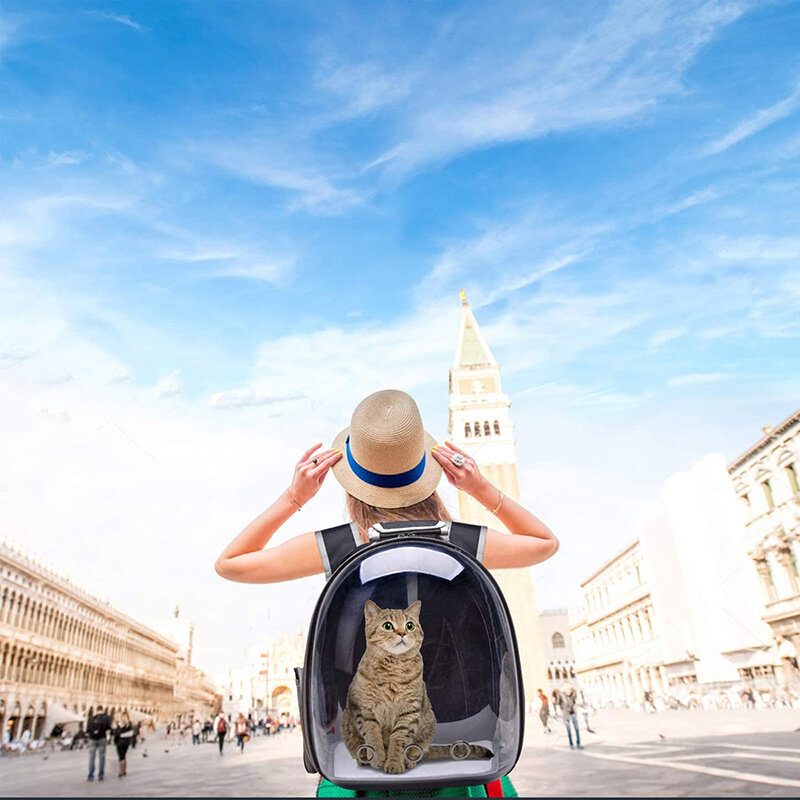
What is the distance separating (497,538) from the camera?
5.28 ft

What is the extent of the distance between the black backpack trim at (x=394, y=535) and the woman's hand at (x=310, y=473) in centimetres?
18

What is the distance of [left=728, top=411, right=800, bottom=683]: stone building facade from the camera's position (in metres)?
20.3

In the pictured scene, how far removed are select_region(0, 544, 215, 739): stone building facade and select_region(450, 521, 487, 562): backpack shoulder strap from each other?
86.8 ft

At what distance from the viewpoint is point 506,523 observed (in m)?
1.73

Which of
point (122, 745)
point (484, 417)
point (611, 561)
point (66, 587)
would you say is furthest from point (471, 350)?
point (122, 745)

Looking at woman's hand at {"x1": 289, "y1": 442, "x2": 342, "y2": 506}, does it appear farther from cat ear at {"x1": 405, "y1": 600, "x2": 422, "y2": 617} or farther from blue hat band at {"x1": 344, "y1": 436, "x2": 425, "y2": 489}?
cat ear at {"x1": 405, "y1": 600, "x2": 422, "y2": 617}

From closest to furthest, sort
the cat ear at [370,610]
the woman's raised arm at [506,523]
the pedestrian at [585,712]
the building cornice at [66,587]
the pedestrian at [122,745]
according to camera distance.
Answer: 1. the cat ear at [370,610]
2. the woman's raised arm at [506,523]
3. the pedestrian at [122,745]
4. the pedestrian at [585,712]
5. the building cornice at [66,587]

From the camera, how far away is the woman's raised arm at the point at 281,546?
1634mm

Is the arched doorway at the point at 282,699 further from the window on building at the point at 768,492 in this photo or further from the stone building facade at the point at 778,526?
the window on building at the point at 768,492

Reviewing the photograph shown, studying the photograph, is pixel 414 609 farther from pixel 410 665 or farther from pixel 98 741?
pixel 98 741

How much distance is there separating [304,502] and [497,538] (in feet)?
1.74

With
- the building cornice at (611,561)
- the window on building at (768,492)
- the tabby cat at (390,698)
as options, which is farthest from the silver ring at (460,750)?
the building cornice at (611,561)

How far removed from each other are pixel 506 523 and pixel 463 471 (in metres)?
0.21

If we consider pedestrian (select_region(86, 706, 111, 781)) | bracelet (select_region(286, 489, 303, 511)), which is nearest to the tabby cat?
bracelet (select_region(286, 489, 303, 511))
